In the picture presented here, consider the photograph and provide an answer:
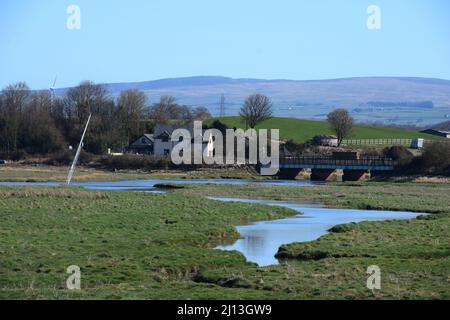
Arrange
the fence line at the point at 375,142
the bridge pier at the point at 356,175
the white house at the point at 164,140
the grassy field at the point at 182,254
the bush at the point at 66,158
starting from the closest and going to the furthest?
the grassy field at the point at 182,254 → the bridge pier at the point at 356,175 → the bush at the point at 66,158 → the white house at the point at 164,140 → the fence line at the point at 375,142

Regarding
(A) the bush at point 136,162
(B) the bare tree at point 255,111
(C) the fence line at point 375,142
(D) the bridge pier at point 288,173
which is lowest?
(D) the bridge pier at point 288,173

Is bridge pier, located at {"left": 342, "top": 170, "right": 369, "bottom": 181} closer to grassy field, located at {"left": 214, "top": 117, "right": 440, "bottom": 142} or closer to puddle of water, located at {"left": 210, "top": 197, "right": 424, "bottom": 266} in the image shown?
grassy field, located at {"left": 214, "top": 117, "right": 440, "bottom": 142}

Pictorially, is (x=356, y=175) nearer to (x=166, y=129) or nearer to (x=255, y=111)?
(x=166, y=129)

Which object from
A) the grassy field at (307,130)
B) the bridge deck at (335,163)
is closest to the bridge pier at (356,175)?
the bridge deck at (335,163)

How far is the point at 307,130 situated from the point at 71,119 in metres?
41.8

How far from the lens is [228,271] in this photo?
1145 inches

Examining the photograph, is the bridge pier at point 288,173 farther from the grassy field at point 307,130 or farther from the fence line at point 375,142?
the fence line at point 375,142

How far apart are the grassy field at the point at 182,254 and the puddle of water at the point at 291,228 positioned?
3.11 ft

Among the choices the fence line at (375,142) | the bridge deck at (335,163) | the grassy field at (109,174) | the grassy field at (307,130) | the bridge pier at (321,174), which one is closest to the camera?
the grassy field at (109,174)

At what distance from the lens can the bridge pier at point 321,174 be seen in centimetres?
10801

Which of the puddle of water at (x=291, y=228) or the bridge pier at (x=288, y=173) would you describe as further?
the bridge pier at (x=288, y=173)

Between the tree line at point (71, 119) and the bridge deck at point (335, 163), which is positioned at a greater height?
the tree line at point (71, 119)
